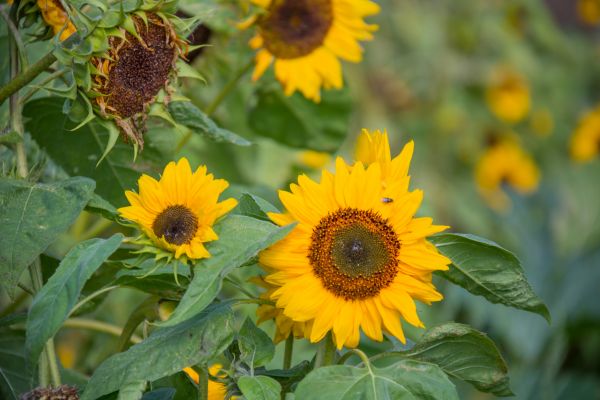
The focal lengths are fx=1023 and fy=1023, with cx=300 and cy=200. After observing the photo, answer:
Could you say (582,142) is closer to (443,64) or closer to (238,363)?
(443,64)

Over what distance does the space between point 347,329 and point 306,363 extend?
6cm

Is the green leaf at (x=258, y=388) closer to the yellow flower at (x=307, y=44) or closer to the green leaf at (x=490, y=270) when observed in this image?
the green leaf at (x=490, y=270)

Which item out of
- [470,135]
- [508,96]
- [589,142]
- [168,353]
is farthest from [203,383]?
[508,96]

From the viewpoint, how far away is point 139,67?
2.31 ft

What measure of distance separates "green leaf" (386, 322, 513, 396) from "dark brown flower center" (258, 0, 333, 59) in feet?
1.67

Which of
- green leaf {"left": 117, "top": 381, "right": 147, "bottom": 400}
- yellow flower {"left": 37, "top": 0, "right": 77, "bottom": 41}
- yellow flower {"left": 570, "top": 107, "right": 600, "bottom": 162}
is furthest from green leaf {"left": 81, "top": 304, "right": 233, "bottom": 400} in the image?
yellow flower {"left": 570, "top": 107, "right": 600, "bottom": 162}

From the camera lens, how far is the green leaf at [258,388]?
2.02 feet

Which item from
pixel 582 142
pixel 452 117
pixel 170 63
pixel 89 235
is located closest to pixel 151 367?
pixel 170 63

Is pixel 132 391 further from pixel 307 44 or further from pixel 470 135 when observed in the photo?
pixel 470 135

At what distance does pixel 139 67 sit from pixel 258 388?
0.78 ft

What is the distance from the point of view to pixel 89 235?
110 cm

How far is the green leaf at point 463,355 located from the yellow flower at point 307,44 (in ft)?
1.56

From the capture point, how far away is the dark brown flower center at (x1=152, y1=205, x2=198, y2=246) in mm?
654

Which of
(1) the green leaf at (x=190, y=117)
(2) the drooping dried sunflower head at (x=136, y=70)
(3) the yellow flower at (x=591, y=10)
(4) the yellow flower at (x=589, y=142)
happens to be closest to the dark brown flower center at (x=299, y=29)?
(1) the green leaf at (x=190, y=117)
